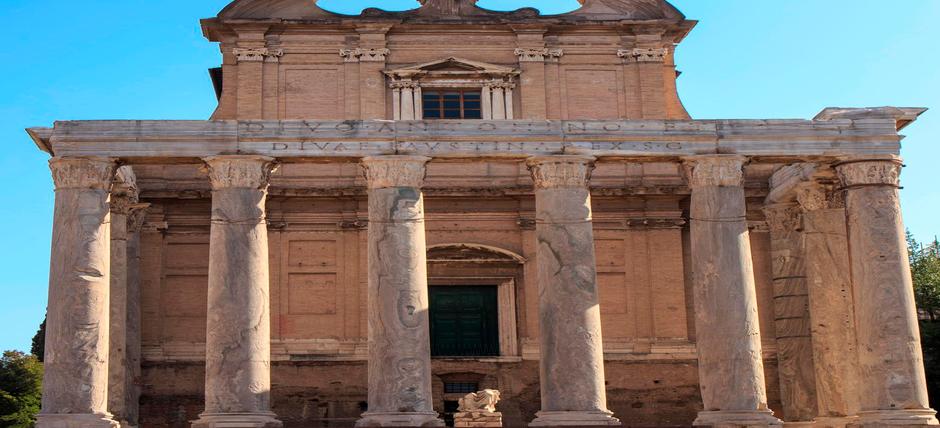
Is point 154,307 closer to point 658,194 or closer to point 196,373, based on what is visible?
point 196,373

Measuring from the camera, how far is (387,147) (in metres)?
26.7

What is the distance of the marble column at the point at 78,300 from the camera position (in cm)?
2492

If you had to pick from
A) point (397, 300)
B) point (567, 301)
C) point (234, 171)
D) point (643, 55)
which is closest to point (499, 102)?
point (643, 55)

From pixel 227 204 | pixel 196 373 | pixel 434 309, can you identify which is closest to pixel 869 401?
pixel 434 309

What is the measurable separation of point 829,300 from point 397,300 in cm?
1068

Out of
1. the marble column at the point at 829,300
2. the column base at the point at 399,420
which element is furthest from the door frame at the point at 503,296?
the marble column at the point at 829,300

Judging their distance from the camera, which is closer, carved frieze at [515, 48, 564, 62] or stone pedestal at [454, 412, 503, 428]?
stone pedestal at [454, 412, 503, 428]

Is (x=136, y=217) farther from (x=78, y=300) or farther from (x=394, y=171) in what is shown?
(x=394, y=171)

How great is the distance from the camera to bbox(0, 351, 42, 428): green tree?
121ft

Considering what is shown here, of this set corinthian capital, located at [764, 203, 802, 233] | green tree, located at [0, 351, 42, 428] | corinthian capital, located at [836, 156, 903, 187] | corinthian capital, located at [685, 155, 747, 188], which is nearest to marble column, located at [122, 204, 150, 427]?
green tree, located at [0, 351, 42, 428]

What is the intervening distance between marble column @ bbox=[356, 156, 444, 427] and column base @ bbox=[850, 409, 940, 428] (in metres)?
9.25

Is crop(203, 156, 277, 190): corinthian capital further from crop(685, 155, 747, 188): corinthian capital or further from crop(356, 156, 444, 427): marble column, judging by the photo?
crop(685, 155, 747, 188): corinthian capital

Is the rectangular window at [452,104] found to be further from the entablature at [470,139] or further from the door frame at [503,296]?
the entablature at [470,139]

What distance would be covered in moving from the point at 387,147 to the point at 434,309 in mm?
7236
